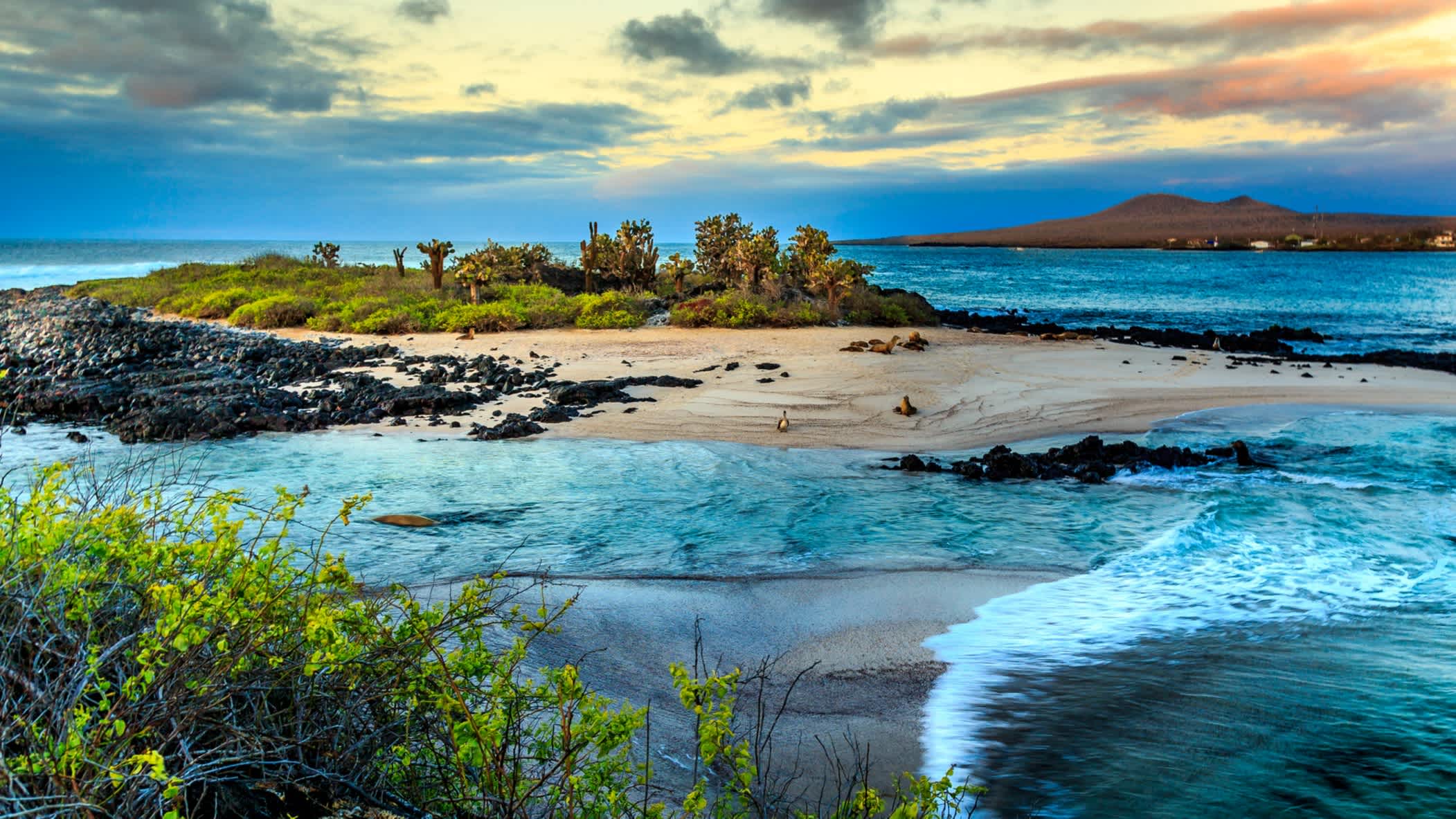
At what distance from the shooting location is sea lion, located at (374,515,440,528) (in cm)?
848

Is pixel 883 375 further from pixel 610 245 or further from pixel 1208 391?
pixel 610 245

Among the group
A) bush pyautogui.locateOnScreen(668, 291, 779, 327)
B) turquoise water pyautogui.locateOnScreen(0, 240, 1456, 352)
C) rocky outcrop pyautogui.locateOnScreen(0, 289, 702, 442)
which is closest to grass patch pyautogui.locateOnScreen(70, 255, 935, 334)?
bush pyautogui.locateOnScreen(668, 291, 779, 327)

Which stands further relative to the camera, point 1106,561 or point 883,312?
point 883,312

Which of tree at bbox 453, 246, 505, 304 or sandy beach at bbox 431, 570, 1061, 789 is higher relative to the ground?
tree at bbox 453, 246, 505, 304

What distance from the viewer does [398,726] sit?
318cm

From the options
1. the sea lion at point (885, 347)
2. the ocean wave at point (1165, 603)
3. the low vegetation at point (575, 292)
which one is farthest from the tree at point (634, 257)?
the ocean wave at point (1165, 603)

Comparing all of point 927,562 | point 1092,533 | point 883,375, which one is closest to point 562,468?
point 927,562

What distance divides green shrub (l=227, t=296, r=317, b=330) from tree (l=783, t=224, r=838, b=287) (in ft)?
49.6

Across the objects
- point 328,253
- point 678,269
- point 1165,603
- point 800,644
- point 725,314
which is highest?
point 328,253

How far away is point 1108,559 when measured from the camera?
7.77 m

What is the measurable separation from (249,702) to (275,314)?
2638 centimetres

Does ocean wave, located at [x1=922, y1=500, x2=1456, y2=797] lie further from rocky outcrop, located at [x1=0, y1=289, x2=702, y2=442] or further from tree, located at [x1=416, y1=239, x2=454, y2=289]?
tree, located at [x1=416, y1=239, x2=454, y2=289]

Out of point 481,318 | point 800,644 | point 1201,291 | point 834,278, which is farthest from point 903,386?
point 1201,291

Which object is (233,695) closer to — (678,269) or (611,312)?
(611,312)
